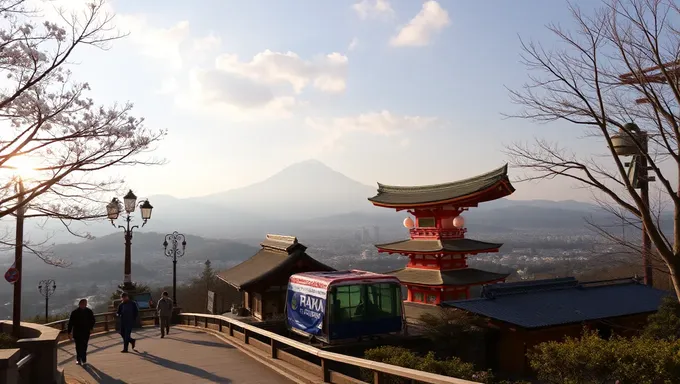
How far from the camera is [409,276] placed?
27.1 m

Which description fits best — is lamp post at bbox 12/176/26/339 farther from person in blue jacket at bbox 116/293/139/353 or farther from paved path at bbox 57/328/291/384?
person in blue jacket at bbox 116/293/139/353

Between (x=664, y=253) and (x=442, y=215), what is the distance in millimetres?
18626

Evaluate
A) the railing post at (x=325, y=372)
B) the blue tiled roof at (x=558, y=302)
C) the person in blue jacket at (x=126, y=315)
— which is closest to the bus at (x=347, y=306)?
the blue tiled roof at (x=558, y=302)

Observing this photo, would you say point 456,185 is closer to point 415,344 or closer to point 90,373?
point 415,344

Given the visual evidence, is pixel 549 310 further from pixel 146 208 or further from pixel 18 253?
pixel 18 253

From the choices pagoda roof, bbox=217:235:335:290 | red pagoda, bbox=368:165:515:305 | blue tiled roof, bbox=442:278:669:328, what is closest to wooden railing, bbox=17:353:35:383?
pagoda roof, bbox=217:235:335:290

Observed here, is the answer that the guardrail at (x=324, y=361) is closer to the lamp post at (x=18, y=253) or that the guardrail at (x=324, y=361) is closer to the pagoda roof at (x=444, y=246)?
the lamp post at (x=18, y=253)

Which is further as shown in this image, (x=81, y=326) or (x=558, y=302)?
(x=558, y=302)

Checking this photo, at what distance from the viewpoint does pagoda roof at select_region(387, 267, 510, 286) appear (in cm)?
2541

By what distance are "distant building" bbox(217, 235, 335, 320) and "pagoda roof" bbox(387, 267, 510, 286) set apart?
18.3 feet

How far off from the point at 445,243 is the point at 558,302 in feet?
23.0

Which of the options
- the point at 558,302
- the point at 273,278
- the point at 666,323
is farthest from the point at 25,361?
the point at 558,302

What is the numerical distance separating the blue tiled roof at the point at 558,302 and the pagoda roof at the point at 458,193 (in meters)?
5.07

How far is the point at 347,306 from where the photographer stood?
15.7 metres
